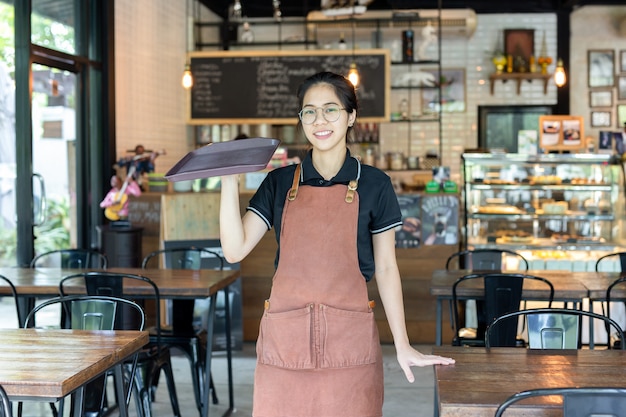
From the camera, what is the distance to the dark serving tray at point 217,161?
2.11 m

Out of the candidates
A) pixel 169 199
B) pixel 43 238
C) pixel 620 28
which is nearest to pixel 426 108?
pixel 620 28

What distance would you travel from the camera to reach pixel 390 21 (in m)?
9.22

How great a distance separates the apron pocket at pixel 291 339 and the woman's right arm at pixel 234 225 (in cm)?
20

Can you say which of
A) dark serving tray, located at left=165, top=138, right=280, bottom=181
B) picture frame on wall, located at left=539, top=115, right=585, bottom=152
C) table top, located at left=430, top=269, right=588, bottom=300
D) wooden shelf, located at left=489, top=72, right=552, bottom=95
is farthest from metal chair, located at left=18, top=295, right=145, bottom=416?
wooden shelf, located at left=489, top=72, right=552, bottom=95

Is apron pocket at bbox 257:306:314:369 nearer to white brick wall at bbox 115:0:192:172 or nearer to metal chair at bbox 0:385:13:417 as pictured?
metal chair at bbox 0:385:13:417

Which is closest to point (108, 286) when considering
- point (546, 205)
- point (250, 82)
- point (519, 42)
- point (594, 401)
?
point (594, 401)

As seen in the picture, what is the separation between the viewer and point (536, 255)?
649cm

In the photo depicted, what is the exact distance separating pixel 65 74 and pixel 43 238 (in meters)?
1.30

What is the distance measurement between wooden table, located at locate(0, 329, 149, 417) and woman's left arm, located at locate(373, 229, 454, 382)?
869 mm

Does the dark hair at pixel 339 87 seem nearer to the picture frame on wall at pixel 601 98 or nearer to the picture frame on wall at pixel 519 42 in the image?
the picture frame on wall at pixel 519 42

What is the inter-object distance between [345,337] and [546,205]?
15.0 ft

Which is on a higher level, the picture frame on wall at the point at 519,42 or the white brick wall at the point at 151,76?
the picture frame on wall at the point at 519,42

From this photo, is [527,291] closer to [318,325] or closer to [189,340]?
[189,340]

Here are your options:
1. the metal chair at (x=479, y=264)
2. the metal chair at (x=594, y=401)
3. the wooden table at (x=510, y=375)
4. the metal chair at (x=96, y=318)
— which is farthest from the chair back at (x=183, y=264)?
the metal chair at (x=594, y=401)
